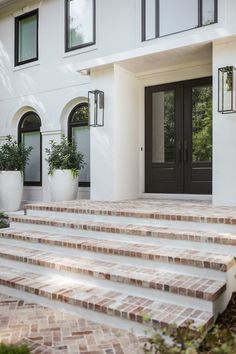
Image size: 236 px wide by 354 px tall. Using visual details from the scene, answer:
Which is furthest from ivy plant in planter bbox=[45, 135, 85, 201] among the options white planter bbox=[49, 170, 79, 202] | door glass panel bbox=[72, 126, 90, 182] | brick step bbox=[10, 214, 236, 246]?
brick step bbox=[10, 214, 236, 246]

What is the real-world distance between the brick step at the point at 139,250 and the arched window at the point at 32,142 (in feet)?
13.4

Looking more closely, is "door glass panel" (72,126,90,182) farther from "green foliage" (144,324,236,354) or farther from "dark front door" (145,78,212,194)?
"green foliage" (144,324,236,354)

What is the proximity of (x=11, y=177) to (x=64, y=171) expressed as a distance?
5.05 ft

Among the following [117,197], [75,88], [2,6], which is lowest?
[117,197]

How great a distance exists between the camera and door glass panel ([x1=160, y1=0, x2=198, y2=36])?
625 cm

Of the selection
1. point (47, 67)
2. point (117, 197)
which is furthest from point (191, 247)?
point (47, 67)

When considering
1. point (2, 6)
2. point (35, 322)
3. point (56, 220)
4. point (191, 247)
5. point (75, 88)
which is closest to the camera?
point (35, 322)

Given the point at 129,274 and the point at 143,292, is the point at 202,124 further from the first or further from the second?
the point at 143,292

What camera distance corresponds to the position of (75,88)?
818cm

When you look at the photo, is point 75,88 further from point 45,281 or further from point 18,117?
point 45,281

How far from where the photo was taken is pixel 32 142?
9.28 meters

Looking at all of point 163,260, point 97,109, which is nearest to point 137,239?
point 163,260

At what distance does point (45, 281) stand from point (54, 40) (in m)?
6.63

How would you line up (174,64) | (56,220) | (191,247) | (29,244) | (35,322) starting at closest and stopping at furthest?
(35,322) < (191,247) < (29,244) < (56,220) < (174,64)
